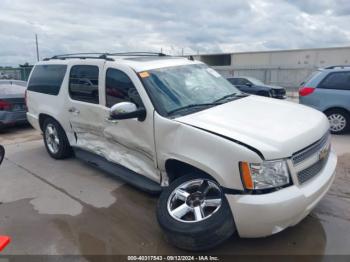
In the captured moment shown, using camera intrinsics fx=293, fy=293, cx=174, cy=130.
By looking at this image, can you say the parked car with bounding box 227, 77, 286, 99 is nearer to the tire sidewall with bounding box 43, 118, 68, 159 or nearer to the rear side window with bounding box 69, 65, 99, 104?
the tire sidewall with bounding box 43, 118, 68, 159

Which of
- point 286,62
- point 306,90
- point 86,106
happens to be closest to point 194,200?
point 86,106

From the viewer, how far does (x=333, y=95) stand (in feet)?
23.9

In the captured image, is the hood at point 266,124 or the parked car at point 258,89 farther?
the parked car at point 258,89

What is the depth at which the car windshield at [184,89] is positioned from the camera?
11.0 ft

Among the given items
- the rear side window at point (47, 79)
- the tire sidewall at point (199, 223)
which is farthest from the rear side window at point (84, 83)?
the tire sidewall at point (199, 223)

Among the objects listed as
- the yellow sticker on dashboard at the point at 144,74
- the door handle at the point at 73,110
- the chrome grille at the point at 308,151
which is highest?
the yellow sticker on dashboard at the point at 144,74

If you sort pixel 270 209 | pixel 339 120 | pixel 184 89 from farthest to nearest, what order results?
pixel 339 120, pixel 184 89, pixel 270 209

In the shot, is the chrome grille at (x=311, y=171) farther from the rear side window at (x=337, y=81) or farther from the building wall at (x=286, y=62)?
the building wall at (x=286, y=62)

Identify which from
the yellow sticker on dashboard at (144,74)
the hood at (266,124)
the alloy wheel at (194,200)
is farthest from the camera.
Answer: the yellow sticker on dashboard at (144,74)

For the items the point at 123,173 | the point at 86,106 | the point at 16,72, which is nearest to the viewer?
the point at 123,173

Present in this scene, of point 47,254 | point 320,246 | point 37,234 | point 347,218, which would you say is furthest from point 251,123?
point 37,234

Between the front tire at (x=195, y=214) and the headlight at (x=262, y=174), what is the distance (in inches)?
12.2

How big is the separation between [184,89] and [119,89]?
2.88 feet

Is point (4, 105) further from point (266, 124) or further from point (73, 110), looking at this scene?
point (266, 124)
